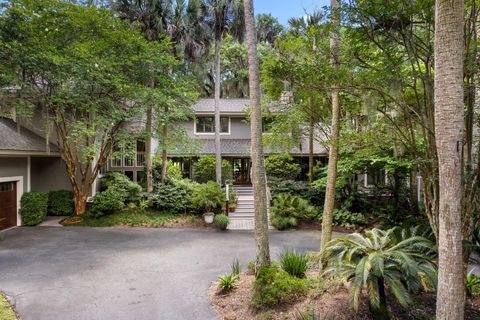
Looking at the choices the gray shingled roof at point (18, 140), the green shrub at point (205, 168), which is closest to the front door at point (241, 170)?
the green shrub at point (205, 168)

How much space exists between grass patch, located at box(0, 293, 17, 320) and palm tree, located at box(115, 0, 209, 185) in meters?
9.54

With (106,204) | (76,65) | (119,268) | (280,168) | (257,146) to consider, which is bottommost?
(119,268)

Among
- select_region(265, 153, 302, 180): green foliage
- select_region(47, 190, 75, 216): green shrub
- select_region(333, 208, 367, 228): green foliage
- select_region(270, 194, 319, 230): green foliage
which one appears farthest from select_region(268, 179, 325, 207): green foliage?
select_region(47, 190, 75, 216): green shrub

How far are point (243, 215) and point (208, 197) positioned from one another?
6.96 ft

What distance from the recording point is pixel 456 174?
10.4 ft

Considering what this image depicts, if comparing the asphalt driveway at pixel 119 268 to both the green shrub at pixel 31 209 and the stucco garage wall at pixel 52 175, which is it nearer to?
the green shrub at pixel 31 209

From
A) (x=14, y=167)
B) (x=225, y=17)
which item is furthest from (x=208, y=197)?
(x=225, y=17)

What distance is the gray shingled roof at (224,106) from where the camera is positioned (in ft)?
70.5

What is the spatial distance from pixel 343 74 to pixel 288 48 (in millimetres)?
1969

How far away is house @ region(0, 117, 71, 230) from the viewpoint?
13.2 metres

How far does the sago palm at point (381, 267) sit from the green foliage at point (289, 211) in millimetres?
8678

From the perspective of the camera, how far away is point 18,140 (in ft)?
45.0

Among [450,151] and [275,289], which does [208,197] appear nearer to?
[275,289]

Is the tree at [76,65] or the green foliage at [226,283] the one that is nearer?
the green foliage at [226,283]
